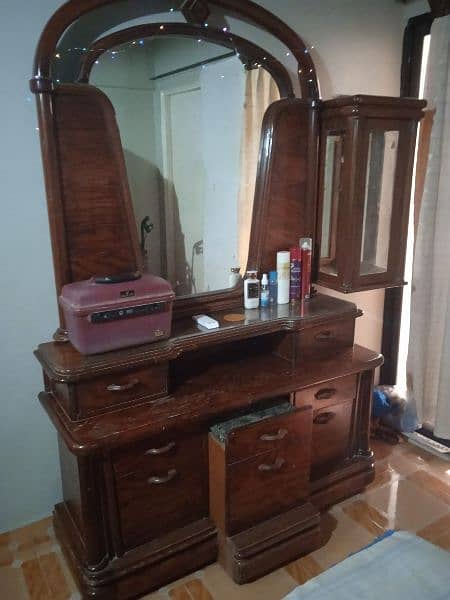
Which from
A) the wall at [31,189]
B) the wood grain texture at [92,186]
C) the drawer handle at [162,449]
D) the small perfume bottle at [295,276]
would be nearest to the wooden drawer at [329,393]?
the small perfume bottle at [295,276]

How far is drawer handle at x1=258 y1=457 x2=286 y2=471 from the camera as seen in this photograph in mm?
1494

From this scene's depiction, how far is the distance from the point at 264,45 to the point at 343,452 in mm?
1497

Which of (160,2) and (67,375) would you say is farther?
(160,2)

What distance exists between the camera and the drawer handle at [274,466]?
1.49 m

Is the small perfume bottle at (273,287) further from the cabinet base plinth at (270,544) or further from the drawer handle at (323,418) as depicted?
the cabinet base plinth at (270,544)

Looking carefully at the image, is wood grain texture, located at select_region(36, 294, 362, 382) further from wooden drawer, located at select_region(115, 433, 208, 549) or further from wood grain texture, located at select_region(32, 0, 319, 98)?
wood grain texture, located at select_region(32, 0, 319, 98)

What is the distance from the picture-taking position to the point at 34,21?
1338mm

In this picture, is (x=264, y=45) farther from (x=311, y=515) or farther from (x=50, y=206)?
(x=311, y=515)

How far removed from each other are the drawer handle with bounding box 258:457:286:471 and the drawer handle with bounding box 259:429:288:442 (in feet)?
0.26

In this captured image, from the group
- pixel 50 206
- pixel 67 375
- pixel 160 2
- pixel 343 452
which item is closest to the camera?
pixel 67 375

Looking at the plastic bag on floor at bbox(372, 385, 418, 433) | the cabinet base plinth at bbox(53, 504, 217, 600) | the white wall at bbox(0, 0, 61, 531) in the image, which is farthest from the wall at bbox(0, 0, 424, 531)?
the plastic bag on floor at bbox(372, 385, 418, 433)

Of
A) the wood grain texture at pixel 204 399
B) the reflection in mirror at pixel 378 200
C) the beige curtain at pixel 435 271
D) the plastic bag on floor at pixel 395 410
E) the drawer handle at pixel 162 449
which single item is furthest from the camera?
the plastic bag on floor at pixel 395 410

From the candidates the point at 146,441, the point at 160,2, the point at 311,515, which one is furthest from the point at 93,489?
the point at 160,2

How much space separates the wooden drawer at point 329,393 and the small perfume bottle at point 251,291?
35 centimetres
